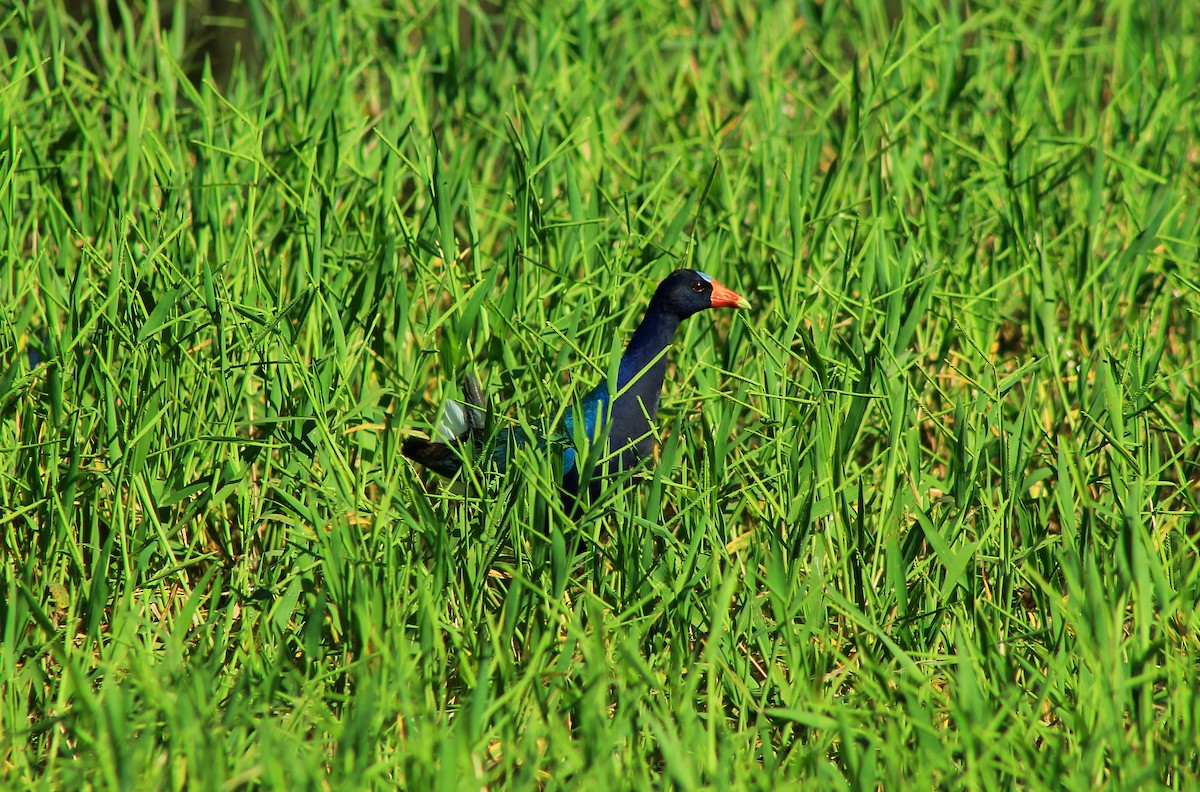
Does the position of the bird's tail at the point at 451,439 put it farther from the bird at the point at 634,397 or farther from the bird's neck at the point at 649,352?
the bird's neck at the point at 649,352

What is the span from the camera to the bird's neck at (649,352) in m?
3.18

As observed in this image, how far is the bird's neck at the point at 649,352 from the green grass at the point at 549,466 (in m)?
0.09

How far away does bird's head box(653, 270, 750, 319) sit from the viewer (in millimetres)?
3188

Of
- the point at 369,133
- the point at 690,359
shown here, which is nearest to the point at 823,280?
the point at 690,359

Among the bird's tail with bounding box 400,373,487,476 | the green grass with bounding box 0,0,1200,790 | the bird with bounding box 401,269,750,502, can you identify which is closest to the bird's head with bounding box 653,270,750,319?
the bird with bounding box 401,269,750,502

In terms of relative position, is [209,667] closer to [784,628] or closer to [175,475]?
[175,475]

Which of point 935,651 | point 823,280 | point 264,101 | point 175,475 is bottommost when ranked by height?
point 935,651

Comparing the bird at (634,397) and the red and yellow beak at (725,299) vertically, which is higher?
the red and yellow beak at (725,299)

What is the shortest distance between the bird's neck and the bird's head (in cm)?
3

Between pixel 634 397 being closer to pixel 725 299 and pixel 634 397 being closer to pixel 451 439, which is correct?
pixel 725 299

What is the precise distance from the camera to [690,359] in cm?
345

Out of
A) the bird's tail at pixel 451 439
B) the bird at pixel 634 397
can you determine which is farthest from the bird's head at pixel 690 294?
the bird's tail at pixel 451 439

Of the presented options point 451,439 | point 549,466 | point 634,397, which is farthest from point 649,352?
point 549,466

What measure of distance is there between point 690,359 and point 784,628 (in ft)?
4.10
